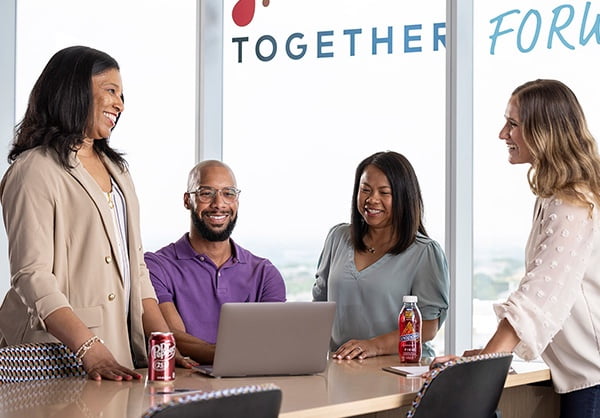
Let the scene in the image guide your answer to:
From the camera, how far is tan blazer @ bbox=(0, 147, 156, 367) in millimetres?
2498

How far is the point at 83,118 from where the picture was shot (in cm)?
268

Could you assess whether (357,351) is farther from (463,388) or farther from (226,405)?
(226,405)

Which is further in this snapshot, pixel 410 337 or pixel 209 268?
pixel 209 268

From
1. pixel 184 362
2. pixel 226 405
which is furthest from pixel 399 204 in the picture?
pixel 226 405

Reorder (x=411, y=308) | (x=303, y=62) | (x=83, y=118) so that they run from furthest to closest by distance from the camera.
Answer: (x=303, y=62), (x=411, y=308), (x=83, y=118)

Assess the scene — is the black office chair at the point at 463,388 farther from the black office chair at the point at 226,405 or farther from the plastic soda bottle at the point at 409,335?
the black office chair at the point at 226,405

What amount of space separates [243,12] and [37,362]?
109 inches

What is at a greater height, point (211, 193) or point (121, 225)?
point (211, 193)

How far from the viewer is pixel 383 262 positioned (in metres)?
3.40

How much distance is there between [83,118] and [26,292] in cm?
54

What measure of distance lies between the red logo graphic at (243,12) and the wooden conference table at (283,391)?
96.8 inches

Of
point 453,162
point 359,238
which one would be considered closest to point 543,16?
point 453,162

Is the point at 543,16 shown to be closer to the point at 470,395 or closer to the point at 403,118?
the point at 403,118

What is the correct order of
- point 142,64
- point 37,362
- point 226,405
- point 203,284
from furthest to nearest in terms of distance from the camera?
1. point 142,64
2. point 203,284
3. point 37,362
4. point 226,405
